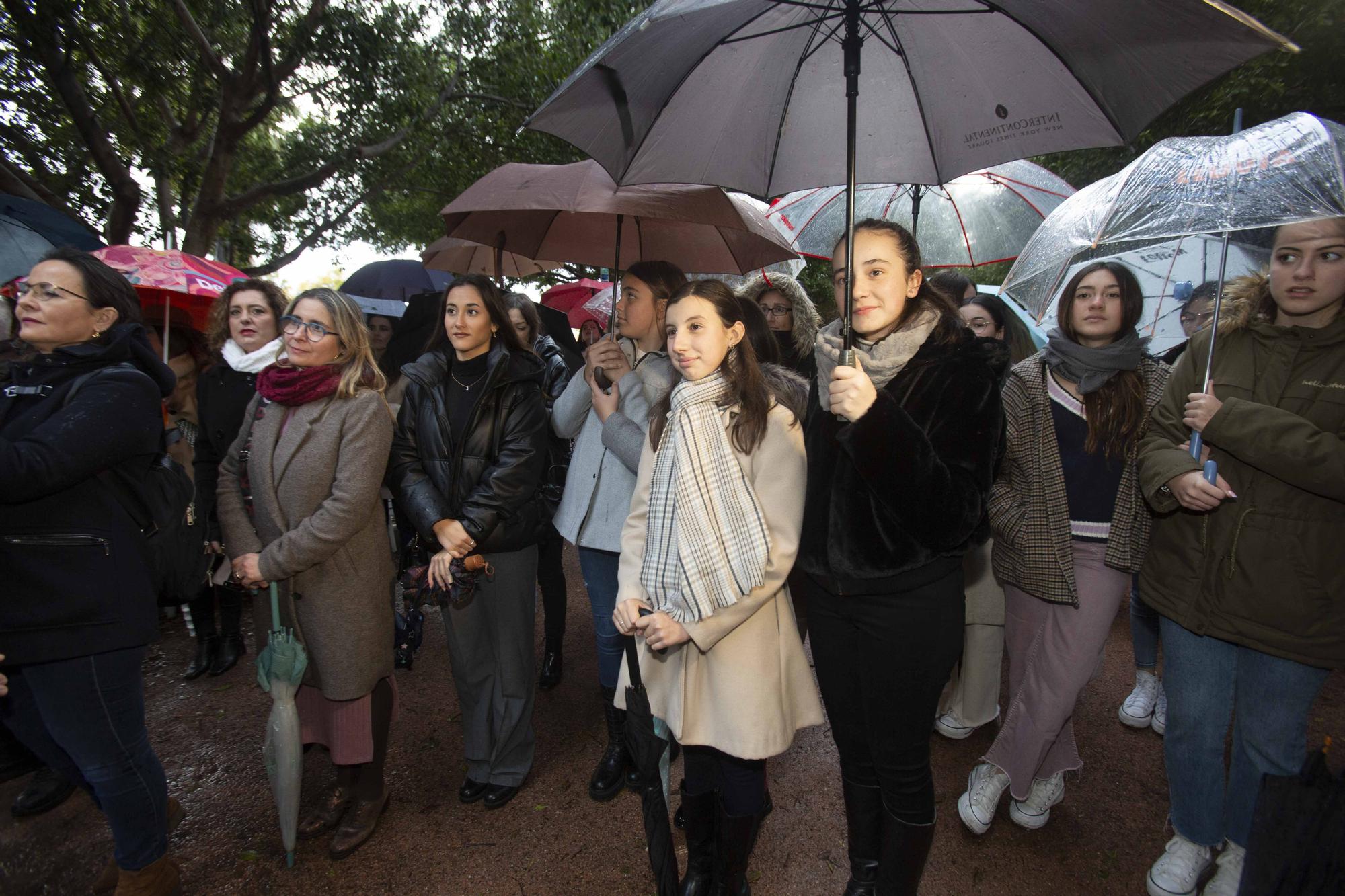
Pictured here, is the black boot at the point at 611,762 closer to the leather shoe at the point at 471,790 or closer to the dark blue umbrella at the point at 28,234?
the leather shoe at the point at 471,790

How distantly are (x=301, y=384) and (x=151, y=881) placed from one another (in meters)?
1.75

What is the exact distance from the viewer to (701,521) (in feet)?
7.22

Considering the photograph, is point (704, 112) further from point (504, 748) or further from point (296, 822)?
point (296, 822)

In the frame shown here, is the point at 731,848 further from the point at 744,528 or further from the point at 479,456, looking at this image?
the point at 479,456

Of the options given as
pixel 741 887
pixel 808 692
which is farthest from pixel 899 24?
pixel 741 887

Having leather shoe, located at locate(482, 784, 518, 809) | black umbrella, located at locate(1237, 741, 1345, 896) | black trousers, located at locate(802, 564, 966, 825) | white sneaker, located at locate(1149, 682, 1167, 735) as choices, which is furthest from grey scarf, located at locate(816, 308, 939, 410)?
white sneaker, located at locate(1149, 682, 1167, 735)

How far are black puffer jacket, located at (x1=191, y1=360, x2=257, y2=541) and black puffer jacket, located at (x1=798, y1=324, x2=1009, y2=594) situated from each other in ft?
10.2

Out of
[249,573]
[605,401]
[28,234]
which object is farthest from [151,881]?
[28,234]

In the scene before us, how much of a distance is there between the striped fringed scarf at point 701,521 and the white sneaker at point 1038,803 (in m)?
1.73

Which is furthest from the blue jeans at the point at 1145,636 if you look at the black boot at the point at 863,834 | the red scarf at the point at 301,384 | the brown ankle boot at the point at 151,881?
the brown ankle boot at the point at 151,881

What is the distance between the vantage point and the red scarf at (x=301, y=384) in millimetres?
2811

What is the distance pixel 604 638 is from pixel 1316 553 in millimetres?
2526

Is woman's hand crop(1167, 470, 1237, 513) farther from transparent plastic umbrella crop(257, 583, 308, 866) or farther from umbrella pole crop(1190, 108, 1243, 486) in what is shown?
transparent plastic umbrella crop(257, 583, 308, 866)

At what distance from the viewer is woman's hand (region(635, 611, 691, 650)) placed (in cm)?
216
